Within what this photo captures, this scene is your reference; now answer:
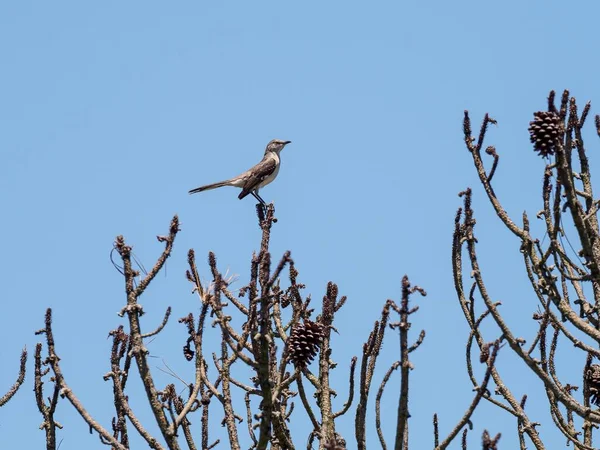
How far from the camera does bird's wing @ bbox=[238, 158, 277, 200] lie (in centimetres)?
1488

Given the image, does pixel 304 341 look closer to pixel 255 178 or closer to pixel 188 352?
pixel 188 352

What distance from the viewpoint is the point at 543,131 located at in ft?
20.3

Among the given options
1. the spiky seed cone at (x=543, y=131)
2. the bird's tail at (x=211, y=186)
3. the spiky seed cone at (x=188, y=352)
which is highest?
the bird's tail at (x=211, y=186)

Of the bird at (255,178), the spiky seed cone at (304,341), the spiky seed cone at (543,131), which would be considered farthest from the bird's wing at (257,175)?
the spiky seed cone at (543,131)

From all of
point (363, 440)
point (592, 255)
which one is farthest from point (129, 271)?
point (592, 255)

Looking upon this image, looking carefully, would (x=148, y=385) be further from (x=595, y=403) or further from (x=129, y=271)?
(x=595, y=403)

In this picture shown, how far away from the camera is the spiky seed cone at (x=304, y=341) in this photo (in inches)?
255

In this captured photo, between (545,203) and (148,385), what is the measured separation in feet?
9.76

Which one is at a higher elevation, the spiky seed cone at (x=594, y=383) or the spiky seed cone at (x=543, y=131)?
the spiky seed cone at (x=543, y=131)

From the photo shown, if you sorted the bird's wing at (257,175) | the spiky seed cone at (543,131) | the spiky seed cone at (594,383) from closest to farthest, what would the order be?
the spiky seed cone at (543,131), the spiky seed cone at (594,383), the bird's wing at (257,175)

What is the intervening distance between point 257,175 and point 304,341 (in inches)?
354

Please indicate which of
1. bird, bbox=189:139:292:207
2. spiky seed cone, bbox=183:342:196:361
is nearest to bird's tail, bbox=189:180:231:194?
bird, bbox=189:139:292:207

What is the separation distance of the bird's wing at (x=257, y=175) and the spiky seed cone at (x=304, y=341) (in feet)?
26.8

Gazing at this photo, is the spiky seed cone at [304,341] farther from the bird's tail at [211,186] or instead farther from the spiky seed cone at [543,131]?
the bird's tail at [211,186]
